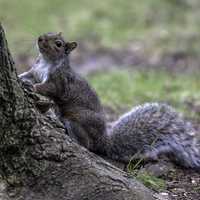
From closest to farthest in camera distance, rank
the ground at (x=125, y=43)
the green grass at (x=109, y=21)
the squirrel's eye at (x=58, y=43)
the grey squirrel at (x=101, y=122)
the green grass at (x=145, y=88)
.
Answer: the grey squirrel at (x=101, y=122) → the squirrel's eye at (x=58, y=43) → the green grass at (x=145, y=88) → the ground at (x=125, y=43) → the green grass at (x=109, y=21)

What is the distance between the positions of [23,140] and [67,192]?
46 centimetres

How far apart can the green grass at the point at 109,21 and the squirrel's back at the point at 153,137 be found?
7769mm

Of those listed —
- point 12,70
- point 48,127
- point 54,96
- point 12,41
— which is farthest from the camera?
point 12,41

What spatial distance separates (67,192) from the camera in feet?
12.9

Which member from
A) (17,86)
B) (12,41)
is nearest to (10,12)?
(12,41)

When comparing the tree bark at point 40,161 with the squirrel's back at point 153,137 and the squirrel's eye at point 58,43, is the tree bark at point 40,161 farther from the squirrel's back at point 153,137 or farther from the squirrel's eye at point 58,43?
the squirrel's eye at point 58,43

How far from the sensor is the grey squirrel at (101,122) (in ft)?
16.2

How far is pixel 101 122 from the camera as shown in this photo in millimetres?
4977

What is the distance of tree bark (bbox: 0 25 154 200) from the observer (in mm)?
3816

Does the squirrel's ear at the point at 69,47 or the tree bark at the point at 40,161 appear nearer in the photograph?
the tree bark at the point at 40,161

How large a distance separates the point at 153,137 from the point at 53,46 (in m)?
1.21

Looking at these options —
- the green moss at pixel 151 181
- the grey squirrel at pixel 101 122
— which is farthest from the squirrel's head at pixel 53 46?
the green moss at pixel 151 181

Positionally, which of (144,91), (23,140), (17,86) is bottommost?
(144,91)

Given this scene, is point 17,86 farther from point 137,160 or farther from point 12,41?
point 12,41
